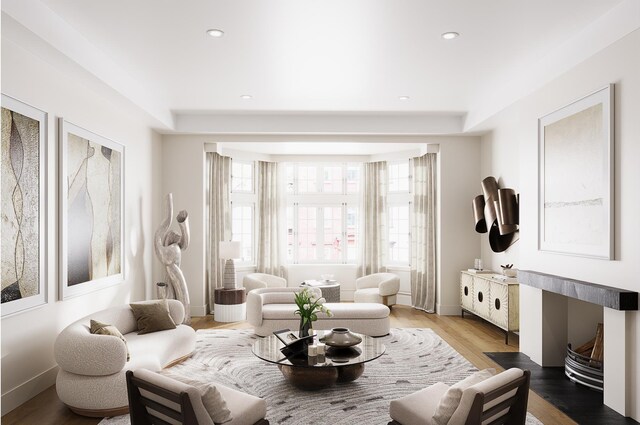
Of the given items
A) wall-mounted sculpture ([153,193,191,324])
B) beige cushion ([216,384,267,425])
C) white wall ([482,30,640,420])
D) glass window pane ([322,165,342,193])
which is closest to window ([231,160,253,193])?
glass window pane ([322,165,342,193])

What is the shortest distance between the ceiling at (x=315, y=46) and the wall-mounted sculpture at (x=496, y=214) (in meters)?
1.11

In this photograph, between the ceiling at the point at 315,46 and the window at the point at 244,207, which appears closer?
the ceiling at the point at 315,46

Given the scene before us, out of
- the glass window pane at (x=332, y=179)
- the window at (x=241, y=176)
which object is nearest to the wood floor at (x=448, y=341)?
the window at (x=241, y=176)

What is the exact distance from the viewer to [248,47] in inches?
168

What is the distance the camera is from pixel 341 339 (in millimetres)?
4176

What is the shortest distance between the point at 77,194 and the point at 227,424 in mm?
3123

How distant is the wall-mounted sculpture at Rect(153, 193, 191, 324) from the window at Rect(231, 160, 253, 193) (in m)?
1.89

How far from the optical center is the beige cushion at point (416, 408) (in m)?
2.73

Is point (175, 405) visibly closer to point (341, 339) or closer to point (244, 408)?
point (244, 408)

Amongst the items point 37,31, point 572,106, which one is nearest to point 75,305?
point 37,31

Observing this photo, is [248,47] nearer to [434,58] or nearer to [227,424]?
[434,58]

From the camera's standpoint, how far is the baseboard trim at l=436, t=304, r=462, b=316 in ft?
24.4

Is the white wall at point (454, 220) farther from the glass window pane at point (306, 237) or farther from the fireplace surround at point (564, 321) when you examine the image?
the glass window pane at point (306, 237)

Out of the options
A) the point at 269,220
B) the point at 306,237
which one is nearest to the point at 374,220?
the point at 306,237
